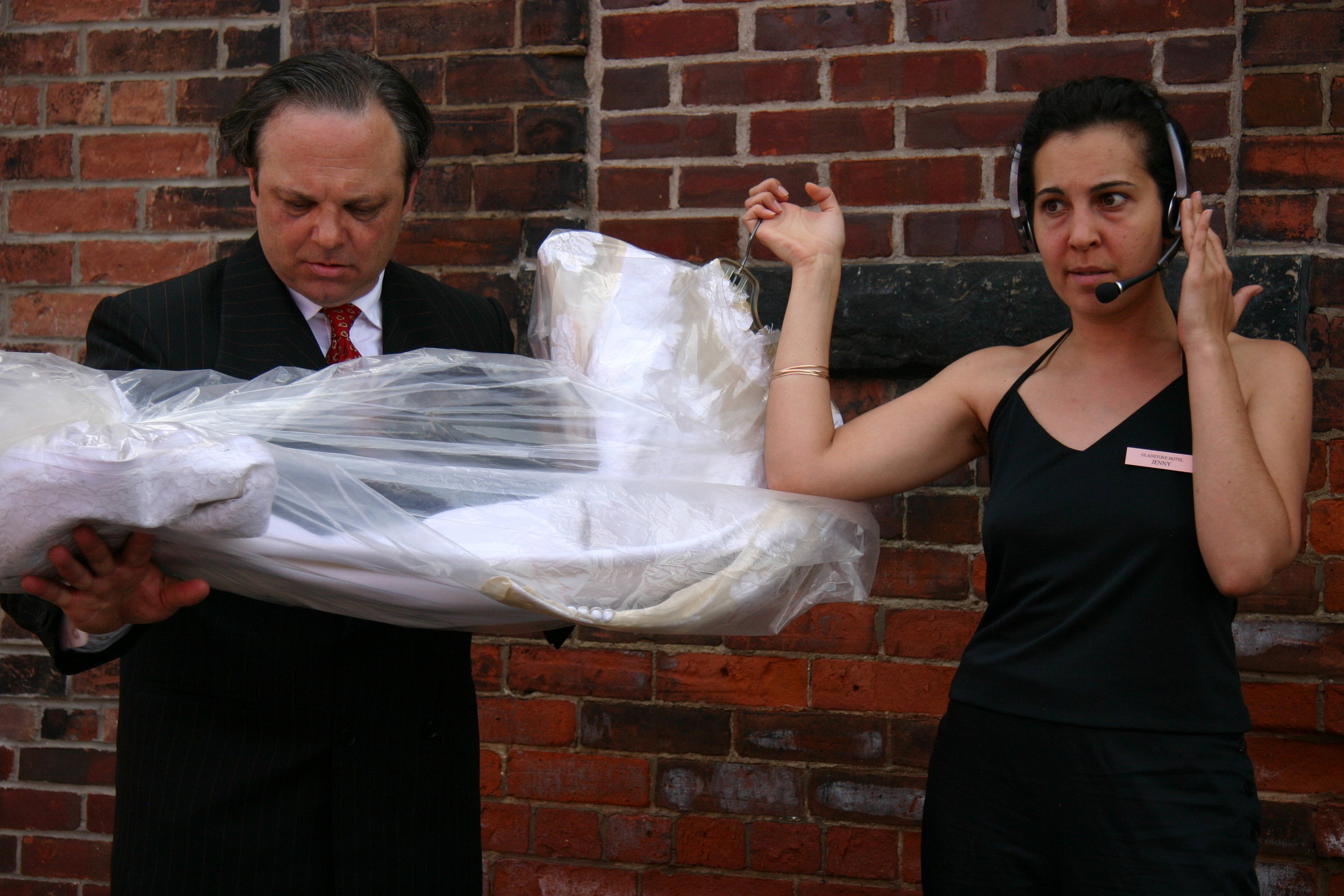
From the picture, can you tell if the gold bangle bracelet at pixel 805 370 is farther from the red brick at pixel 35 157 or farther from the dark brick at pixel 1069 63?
the red brick at pixel 35 157

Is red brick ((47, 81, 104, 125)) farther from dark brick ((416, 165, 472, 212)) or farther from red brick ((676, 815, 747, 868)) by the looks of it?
red brick ((676, 815, 747, 868))

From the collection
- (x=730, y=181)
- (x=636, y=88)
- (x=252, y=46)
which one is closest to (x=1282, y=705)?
(x=730, y=181)

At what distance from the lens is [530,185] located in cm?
246

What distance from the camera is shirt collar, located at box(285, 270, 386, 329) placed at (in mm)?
1616

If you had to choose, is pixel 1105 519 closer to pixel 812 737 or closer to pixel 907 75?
pixel 812 737

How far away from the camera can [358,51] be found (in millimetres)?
2500

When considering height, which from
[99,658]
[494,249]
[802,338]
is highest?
[494,249]

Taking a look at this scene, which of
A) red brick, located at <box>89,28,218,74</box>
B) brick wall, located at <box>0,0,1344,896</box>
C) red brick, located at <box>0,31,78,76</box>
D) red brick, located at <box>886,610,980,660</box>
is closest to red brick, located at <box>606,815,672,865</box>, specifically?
brick wall, located at <box>0,0,1344,896</box>

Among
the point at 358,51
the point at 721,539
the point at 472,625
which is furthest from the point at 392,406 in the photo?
the point at 358,51

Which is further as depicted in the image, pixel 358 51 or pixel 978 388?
pixel 358 51

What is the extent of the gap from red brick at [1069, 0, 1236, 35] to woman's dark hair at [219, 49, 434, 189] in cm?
140

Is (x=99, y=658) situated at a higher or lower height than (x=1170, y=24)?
lower

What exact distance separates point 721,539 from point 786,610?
0.19 m

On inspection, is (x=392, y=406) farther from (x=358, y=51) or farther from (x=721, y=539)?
(x=358, y=51)
